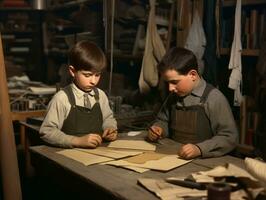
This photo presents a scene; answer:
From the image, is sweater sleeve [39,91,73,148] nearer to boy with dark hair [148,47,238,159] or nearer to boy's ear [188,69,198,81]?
boy with dark hair [148,47,238,159]

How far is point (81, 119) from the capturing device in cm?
245

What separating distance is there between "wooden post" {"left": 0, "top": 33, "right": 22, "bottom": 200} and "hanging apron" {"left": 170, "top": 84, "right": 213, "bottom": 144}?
966mm

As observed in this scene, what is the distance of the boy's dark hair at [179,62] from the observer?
2305mm

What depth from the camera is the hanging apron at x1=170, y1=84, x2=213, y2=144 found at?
7.57 feet

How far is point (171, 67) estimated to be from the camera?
2.31 m

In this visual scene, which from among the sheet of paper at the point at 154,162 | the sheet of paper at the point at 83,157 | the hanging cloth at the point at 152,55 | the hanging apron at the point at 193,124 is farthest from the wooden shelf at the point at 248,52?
the sheet of paper at the point at 83,157

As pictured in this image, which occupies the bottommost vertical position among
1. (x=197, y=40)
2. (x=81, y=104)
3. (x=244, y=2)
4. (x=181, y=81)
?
(x=81, y=104)

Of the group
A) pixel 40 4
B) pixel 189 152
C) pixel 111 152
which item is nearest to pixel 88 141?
pixel 111 152

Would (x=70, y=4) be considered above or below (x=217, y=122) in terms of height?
above

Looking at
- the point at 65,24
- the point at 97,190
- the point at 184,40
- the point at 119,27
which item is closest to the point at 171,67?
the point at 97,190

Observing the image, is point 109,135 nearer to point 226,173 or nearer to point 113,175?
point 113,175

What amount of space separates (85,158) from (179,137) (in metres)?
0.65

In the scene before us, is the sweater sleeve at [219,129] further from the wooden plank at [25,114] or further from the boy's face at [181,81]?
the wooden plank at [25,114]

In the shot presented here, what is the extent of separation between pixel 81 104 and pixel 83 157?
→ 53cm
